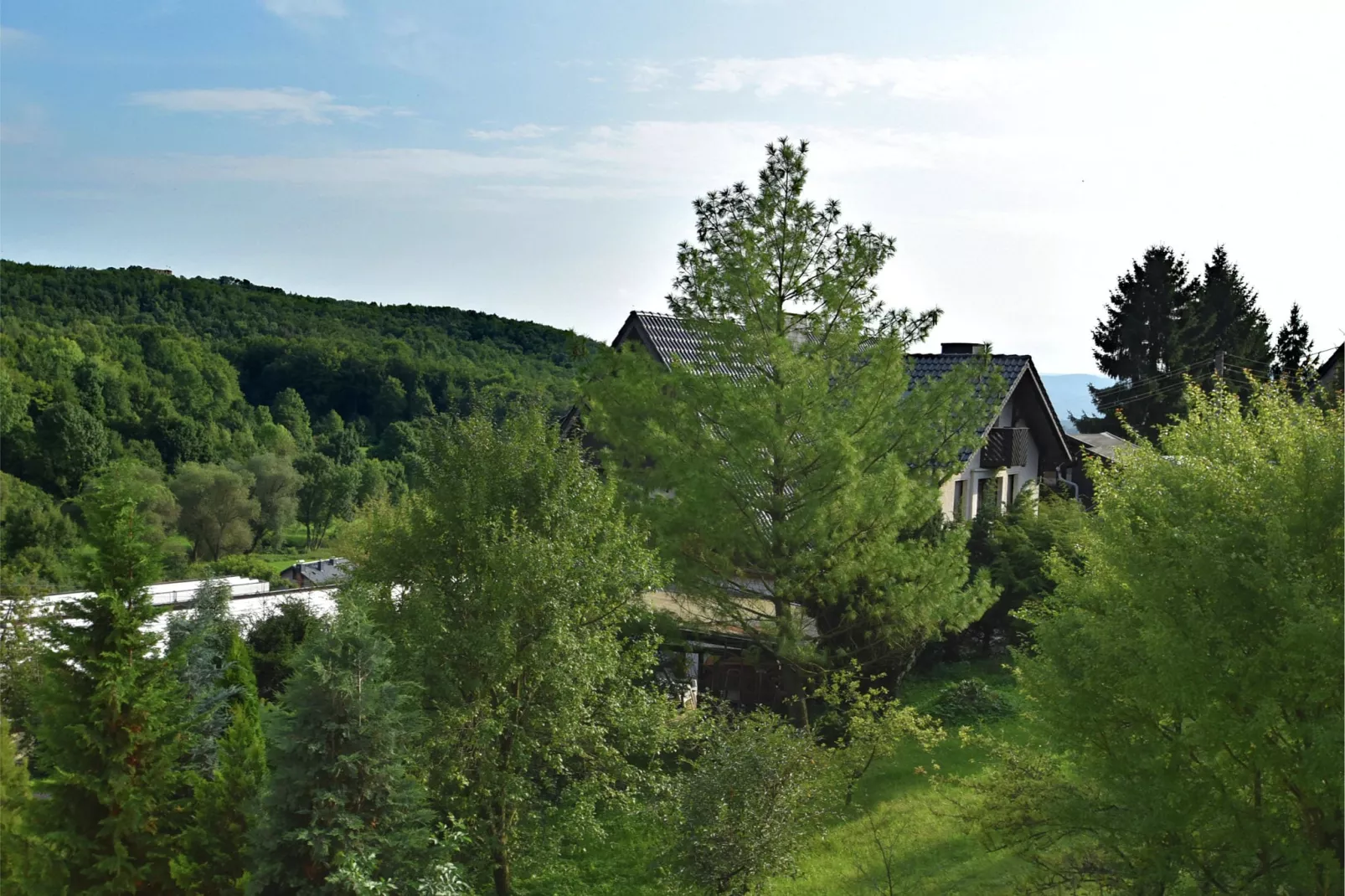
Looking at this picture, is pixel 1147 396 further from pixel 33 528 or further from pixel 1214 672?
pixel 33 528

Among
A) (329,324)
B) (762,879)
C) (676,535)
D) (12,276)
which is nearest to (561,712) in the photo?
(762,879)

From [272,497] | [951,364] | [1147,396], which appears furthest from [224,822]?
[272,497]

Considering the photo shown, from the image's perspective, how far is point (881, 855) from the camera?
566 inches

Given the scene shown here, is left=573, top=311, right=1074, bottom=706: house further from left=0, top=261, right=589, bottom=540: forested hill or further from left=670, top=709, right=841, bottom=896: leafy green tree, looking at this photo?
left=0, top=261, right=589, bottom=540: forested hill

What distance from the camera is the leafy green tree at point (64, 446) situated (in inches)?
2648

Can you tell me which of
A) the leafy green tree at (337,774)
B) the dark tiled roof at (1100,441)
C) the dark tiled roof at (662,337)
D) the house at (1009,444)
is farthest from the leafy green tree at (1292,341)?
the leafy green tree at (337,774)

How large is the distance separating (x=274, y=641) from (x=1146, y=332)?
40445 millimetres

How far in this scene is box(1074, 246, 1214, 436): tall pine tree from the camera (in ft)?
158

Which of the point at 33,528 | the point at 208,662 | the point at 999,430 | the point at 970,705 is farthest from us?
the point at 33,528

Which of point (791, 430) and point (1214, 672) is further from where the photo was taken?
point (791, 430)

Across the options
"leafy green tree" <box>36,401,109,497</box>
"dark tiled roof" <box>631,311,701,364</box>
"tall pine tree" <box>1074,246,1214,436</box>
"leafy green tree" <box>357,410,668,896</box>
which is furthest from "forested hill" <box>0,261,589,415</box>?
"leafy green tree" <box>357,410,668,896</box>

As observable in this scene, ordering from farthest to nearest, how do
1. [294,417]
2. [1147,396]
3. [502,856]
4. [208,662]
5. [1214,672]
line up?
[294,417] < [1147,396] < [208,662] < [502,856] < [1214,672]

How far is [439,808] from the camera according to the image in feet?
43.1

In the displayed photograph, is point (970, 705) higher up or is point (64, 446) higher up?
point (64, 446)
